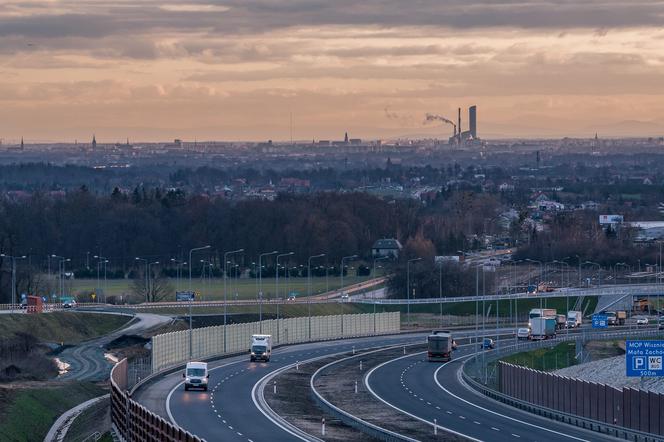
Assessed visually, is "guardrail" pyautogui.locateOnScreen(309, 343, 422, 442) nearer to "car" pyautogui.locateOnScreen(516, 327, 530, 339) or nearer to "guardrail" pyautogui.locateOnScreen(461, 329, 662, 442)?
"guardrail" pyautogui.locateOnScreen(461, 329, 662, 442)

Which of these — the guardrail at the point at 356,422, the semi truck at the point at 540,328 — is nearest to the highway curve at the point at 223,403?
the guardrail at the point at 356,422

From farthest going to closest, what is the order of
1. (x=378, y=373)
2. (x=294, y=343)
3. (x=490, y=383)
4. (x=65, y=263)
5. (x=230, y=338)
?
(x=65, y=263) → (x=294, y=343) → (x=230, y=338) → (x=378, y=373) → (x=490, y=383)

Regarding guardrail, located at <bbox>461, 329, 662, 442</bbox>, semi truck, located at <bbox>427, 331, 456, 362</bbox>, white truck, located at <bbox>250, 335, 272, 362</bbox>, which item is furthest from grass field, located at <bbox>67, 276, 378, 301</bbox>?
guardrail, located at <bbox>461, 329, 662, 442</bbox>

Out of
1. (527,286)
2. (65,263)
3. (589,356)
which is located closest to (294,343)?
(589,356)

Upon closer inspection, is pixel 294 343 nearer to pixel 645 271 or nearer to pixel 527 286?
pixel 527 286

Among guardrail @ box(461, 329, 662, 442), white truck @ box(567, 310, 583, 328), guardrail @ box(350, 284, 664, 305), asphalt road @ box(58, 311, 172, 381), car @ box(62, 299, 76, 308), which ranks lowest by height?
white truck @ box(567, 310, 583, 328)

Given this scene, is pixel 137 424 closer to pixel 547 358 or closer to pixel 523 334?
pixel 547 358

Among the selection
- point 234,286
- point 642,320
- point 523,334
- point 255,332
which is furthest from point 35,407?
point 234,286
